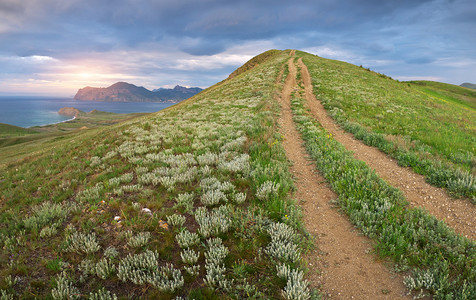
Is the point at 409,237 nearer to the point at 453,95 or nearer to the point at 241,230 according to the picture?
the point at 241,230

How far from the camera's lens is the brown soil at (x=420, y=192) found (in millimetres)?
5363

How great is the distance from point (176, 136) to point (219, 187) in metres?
8.74

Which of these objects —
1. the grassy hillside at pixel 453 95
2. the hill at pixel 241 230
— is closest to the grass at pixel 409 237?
the hill at pixel 241 230

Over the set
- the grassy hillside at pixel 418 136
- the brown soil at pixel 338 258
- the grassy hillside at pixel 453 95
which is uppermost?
the grassy hillside at pixel 453 95

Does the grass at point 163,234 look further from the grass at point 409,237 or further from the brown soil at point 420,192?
the brown soil at point 420,192

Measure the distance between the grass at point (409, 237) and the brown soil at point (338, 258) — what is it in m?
0.24

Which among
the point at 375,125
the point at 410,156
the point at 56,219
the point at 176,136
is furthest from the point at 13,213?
the point at 375,125

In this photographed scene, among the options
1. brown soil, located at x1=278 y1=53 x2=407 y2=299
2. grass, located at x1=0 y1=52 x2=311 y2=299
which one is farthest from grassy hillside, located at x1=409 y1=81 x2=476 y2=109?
grass, located at x1=0 y1=52 x2=311 y2=299

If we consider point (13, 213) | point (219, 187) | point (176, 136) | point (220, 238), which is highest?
point (176, 136)

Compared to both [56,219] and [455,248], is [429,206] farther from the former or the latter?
[56,219]

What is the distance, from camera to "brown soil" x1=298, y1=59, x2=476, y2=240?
5363mm

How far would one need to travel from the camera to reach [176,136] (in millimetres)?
14320

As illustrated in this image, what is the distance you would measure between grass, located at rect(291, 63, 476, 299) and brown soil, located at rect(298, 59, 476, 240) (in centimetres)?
70

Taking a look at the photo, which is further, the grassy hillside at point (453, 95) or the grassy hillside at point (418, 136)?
the grassy hillside at point (453, 95)
